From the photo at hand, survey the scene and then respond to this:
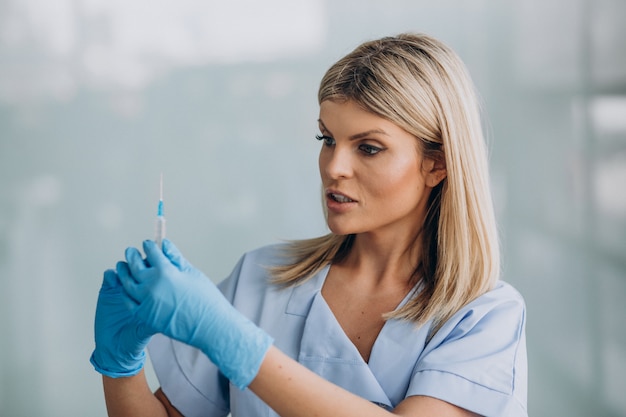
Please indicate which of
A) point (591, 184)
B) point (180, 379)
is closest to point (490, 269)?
point (180, 379)

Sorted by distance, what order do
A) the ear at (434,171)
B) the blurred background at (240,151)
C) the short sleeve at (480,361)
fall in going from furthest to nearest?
the blurred background at (240,151), the ear at (434,171), the short sleeve at (480,361)

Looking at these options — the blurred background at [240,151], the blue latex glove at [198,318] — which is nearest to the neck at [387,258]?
the blue latex glove at [198,318]

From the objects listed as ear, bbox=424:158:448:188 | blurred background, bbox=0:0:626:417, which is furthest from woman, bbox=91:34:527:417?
blurred background, bbox=0:0:626:417

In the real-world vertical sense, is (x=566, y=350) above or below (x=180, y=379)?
below

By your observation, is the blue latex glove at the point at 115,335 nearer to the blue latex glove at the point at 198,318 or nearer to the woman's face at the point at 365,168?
the blue latex glove at the point at 198,318

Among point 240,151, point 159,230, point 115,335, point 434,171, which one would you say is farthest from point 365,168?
point 240,151

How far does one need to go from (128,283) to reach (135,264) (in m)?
0.03

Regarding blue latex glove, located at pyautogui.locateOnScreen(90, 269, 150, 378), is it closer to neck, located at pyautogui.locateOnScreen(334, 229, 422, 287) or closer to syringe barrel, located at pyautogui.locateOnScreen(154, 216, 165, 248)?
syringe barrel, located at pyautogui.locateOnScreen(154, 216, 165, 248)

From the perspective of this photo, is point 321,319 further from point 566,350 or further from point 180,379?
point 566,350

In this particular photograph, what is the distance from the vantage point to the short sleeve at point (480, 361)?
1139 mm

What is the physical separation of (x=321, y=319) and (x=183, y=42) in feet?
3.32

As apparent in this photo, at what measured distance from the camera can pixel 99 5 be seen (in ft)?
6.43

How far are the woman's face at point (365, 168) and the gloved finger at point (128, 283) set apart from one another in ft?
1.20

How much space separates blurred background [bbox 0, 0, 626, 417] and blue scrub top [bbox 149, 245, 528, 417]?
1.97 feet
